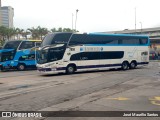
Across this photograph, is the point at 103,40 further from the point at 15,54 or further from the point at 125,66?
the point at 15,54

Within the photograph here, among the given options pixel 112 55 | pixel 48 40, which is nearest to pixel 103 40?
pixel 112 55

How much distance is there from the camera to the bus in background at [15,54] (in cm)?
2845

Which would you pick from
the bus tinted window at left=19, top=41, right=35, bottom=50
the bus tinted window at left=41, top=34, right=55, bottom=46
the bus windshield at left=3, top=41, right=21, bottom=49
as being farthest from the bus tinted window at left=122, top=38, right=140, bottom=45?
the bus windshield at left=3, top=41, right=21, bottom=49

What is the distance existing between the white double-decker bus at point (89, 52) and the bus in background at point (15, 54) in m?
7.13

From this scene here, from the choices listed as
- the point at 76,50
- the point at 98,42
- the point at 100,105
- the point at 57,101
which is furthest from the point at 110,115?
the point at 98,42

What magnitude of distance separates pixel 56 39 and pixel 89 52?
3803mm

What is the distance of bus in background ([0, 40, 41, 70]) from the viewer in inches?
1120

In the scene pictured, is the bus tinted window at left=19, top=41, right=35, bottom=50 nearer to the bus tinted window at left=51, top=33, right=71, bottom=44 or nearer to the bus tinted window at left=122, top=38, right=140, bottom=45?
the bus tinted window at left=51, top=33, right=71, bottom=44

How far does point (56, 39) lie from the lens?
21719 mm

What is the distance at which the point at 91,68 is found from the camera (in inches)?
953

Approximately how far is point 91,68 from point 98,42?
258 cm

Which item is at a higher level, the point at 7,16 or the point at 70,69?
the point at 7,16

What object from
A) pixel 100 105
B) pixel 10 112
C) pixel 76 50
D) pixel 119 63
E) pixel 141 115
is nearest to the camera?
pixel 141 115

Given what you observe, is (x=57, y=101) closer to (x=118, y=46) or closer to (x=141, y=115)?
(x=141, y=115)
